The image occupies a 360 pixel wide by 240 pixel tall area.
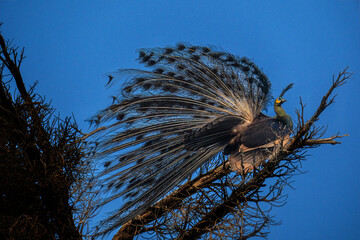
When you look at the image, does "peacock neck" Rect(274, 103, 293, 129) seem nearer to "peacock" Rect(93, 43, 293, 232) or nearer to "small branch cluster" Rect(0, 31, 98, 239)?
"peacock" Rect(93, 43, 293, 232)

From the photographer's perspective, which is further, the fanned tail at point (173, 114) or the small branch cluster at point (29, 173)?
the fanned tail at point (173, 114)

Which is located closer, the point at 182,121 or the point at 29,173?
the point at 29,173

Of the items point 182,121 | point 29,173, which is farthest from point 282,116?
point 29,173

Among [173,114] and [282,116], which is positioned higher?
[173,114]

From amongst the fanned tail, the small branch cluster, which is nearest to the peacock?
the fanned tail

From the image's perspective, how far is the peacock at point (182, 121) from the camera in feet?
5.49

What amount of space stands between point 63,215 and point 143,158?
0.72 meters

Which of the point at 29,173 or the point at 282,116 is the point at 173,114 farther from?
the point at 29,173

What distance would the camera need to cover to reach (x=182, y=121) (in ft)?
6.24

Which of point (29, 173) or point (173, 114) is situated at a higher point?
point (173, 114)

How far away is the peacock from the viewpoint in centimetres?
167

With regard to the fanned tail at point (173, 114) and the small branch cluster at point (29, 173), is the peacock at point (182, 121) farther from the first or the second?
the small branch cluster at point (29, 173)

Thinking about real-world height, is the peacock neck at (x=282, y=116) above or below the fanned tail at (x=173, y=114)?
below

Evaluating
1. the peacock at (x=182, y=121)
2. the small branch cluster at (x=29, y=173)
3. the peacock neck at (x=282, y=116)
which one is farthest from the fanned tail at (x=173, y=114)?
the small branch cluster at (x=29, y=173)
